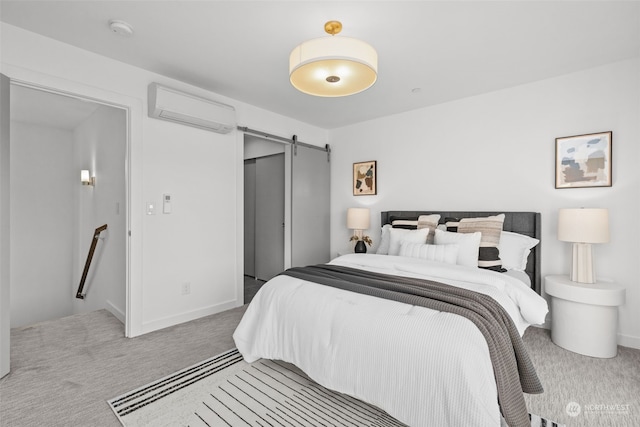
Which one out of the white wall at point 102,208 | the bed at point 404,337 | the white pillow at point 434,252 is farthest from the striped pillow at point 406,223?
the white wall at point 102,208

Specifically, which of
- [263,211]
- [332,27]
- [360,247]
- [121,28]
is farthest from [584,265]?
[121,28]

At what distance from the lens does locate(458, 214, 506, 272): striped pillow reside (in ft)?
9.16

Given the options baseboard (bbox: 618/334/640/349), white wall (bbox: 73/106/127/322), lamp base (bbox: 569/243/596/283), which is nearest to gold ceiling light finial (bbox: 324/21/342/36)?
white wall (bbox: 73/106/127/322)

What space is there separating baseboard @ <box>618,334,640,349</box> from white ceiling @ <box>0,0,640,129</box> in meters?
2.45

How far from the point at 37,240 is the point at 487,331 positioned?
5.79 metres

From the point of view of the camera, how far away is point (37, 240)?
446cm

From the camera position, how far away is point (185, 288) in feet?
10.7

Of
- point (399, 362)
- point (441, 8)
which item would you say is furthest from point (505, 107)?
point (399, 362)

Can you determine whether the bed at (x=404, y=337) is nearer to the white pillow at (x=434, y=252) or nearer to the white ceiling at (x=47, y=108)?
the white pillow at (x=434, y=252)

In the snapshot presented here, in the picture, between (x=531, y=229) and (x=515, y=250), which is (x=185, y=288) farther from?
(x=531, y=229)

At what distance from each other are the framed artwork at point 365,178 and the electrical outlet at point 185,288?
103 inches

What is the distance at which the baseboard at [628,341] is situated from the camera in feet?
8.63

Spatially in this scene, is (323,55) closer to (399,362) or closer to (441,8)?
(441,8)

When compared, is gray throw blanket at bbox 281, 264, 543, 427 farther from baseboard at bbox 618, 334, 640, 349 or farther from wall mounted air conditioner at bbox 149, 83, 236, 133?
wall mounted air conditioner at bbox 149, 83, 236, 133
